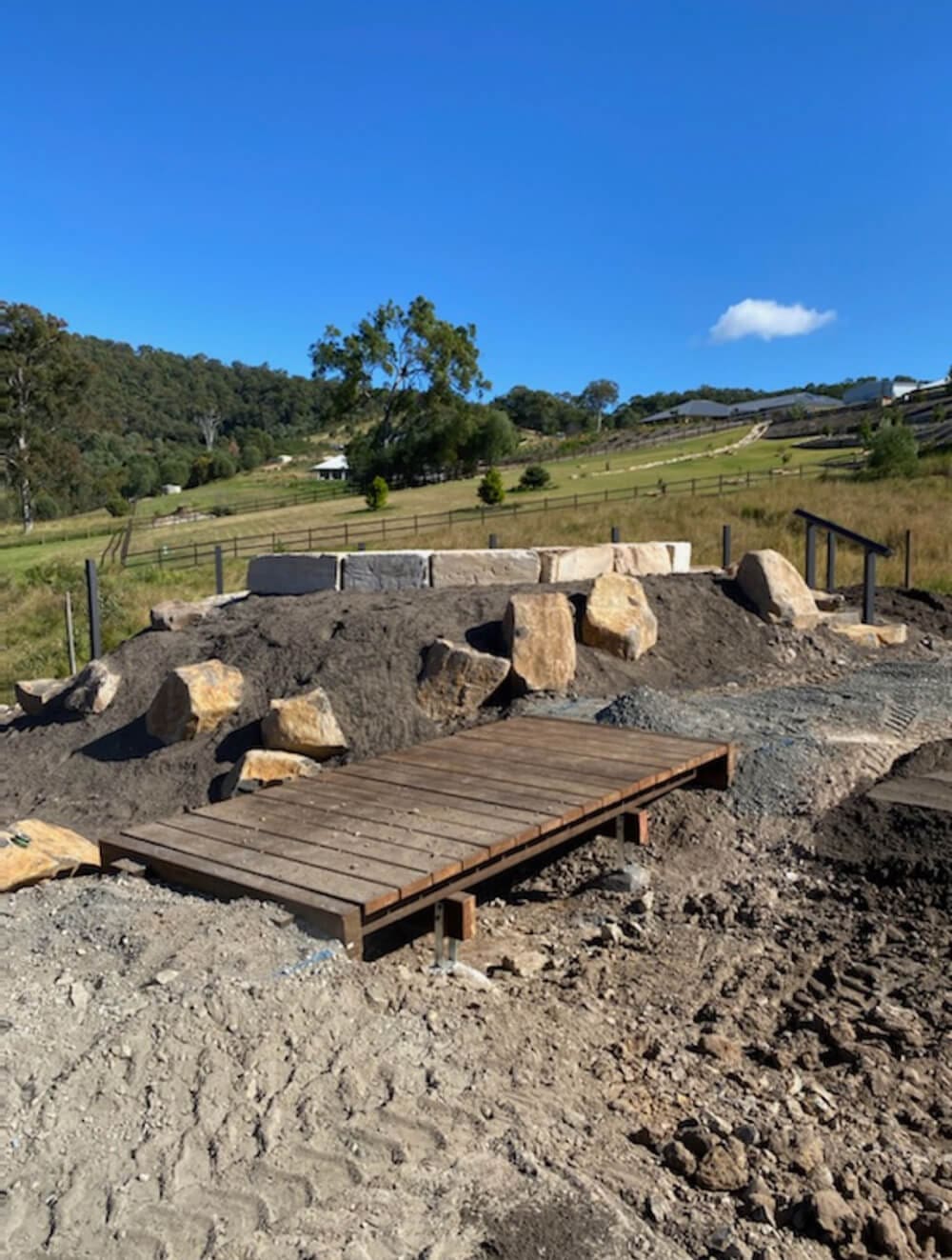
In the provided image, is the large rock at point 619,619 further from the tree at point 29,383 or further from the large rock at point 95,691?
the tree at point 29,383

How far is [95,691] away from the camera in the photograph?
349 inches

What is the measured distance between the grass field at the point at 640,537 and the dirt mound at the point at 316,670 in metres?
5.78

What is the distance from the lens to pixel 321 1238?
2514 millimetres

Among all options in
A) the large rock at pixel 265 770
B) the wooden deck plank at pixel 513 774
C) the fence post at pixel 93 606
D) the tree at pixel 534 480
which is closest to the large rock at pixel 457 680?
the large rock at pixel 265 770

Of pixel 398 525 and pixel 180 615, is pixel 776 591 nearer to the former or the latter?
pixel 180 615

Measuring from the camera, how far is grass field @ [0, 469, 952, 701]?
54.6ft

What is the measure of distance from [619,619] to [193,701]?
3.63 m

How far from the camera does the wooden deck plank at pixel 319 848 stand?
14.0ft

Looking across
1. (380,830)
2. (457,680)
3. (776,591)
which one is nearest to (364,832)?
(380,830)

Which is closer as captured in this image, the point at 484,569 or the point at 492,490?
the point at 484,569

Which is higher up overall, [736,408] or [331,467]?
[736,408]

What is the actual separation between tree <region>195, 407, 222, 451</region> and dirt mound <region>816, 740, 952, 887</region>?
10420 cm

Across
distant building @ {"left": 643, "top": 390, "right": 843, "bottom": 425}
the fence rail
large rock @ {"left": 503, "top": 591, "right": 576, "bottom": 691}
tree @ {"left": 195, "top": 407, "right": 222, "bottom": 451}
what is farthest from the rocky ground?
tree @ {"left": 195, "top": 407, "right": 222, "bottom": 451}

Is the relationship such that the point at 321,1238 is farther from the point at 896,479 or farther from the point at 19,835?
the point at 896,479
